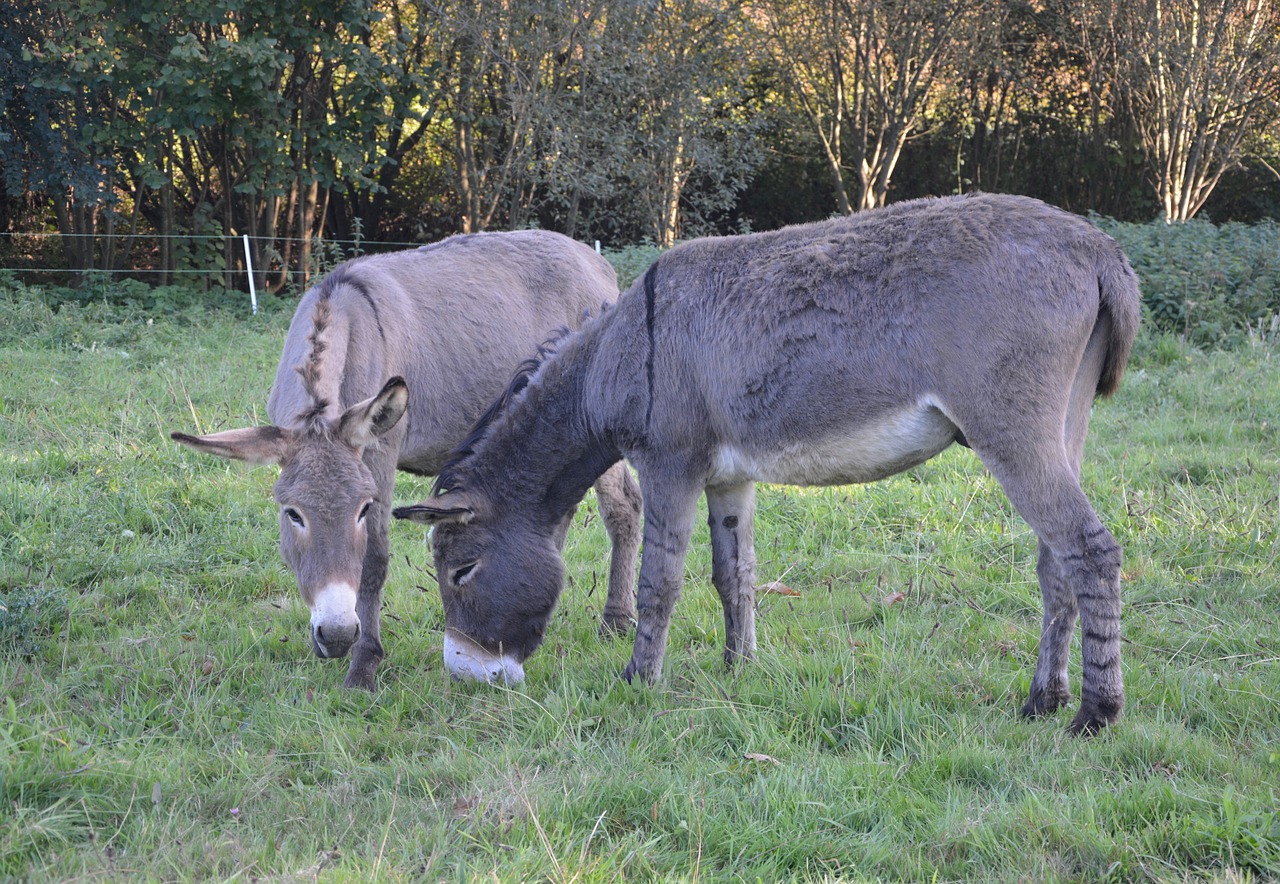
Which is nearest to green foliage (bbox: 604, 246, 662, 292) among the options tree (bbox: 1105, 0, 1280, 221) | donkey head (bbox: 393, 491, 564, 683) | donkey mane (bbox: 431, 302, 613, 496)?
tree (bbox: 1105, 0, 1280, 221)

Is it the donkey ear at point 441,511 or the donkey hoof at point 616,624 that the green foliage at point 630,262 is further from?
the donkey ear at point 441,511

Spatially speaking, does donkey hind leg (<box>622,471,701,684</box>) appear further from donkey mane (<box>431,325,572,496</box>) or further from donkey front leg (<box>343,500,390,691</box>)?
donkey front leg (<box>343,500,390,691</box>)

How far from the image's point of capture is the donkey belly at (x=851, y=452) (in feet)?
11.1

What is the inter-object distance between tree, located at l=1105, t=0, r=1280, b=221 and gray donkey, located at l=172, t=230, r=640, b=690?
13.2 meters

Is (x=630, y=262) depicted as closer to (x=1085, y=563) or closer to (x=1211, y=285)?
(x=1211, y=285)

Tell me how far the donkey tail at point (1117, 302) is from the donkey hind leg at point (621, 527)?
2365mm

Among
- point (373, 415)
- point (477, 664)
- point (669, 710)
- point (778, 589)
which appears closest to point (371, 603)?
point (477, 664)

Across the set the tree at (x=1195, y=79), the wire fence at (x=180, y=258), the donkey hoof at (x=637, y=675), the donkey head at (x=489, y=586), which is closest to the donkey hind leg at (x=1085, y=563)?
the donkey hoof at (x=637, y=675)

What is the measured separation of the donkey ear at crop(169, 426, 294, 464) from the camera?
3.60 m

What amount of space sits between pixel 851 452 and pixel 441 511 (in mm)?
1537

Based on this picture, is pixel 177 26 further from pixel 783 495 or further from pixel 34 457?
pixel 783 495

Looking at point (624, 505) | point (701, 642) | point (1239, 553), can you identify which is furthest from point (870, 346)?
point (1239, 553)

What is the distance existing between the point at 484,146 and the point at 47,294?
6.63 metres

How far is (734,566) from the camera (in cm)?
415
